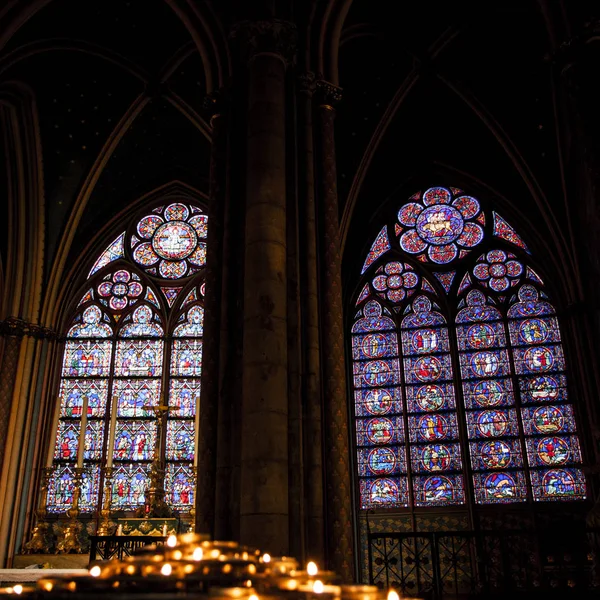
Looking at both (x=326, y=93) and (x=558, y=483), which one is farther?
(x=558, y=483)

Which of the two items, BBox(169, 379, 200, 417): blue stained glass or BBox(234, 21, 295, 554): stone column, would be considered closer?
BBox(234, 21, 295, 554): stone column

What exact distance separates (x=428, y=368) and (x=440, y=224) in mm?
3633

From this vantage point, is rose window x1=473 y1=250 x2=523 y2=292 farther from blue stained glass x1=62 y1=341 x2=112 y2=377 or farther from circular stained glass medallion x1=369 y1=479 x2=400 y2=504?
blue stained glass x1=62 y1=341 x2=112 y2=377

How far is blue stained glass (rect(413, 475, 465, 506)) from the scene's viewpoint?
1495 cm

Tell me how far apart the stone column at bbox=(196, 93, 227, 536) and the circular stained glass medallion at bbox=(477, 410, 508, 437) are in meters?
A: 8.87

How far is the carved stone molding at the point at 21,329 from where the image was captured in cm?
1526

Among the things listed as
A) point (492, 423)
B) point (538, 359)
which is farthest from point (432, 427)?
point (538, 359)

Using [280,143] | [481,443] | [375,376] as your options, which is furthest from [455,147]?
[280,143]

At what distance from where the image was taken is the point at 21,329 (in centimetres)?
1541

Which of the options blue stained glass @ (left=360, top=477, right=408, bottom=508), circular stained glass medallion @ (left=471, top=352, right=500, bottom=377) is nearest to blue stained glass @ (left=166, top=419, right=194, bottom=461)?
blue stained glass @ (left=360, top=477, right=408, bottom=508)

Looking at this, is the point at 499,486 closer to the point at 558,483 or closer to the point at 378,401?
the point at 558,483

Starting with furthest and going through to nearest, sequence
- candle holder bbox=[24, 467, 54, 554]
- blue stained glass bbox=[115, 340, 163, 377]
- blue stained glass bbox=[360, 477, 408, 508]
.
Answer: blue stained glass bbox=[115, 340, 163, 377], blue stained glass bbox=[360, 477, 408, 508], candle holder bbox=[24, 467, 54, 554]

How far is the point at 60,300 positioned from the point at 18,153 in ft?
10.9

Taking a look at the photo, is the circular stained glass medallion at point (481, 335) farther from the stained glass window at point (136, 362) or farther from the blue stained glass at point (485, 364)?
the stained glass window at point (136, 362)
